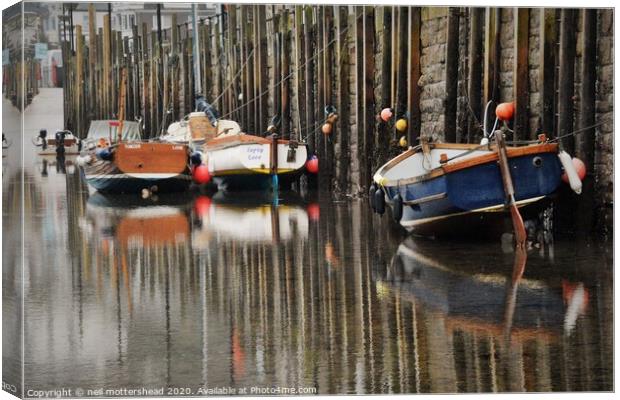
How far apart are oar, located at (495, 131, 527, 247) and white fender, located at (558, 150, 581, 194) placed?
617 millimetres

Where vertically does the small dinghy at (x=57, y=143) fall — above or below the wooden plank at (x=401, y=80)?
below

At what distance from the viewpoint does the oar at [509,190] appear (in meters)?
13.8

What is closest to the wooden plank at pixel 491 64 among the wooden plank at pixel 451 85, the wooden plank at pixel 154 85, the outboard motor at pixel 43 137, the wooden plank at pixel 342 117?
the wooden plank at pixel 451 85

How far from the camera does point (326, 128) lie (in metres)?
13.6

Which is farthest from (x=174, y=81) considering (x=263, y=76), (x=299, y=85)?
(x=299, y=85)

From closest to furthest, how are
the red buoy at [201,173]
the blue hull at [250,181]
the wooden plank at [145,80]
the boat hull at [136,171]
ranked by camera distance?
1. the wooden plank at [145,80]
2. the boat hull at [136,171]
3. the blue hull at [250,181]
4. the red buoy at [201,173]

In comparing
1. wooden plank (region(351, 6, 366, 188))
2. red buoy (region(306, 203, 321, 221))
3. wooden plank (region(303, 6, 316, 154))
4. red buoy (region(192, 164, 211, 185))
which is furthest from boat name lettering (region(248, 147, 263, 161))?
wooden plank (region(351, 6, 366, 188))

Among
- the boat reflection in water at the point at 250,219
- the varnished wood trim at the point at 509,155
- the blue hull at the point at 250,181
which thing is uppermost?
the varnished wood trim at the point at 509,155

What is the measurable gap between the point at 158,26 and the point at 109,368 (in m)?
2.64

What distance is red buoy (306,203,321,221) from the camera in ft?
43.8

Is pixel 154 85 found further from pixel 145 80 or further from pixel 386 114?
pixel 386 114

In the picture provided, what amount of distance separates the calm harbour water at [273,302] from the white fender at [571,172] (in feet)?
1.56

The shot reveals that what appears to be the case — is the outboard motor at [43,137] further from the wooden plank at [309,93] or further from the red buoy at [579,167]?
the red buoy at [579,167]

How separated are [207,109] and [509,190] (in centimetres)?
268
